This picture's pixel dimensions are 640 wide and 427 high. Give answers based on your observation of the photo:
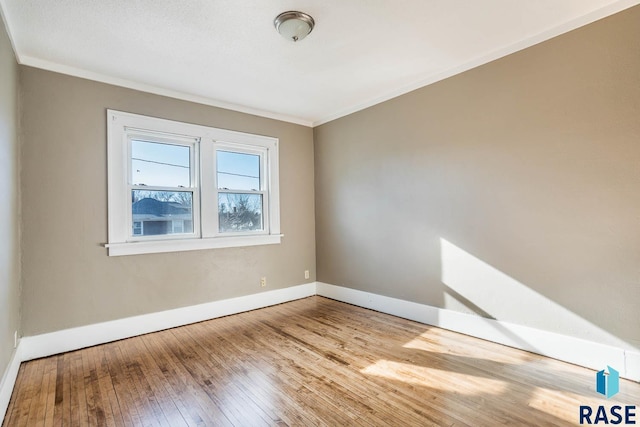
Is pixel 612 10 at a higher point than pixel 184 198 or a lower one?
higher

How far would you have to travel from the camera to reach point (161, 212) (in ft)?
11.5

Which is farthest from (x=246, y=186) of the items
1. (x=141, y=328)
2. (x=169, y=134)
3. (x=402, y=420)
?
(x=402, y=420)

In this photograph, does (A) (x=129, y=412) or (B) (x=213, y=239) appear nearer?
(A) (x=129, y=412)

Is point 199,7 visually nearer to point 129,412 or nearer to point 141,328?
point 129,412

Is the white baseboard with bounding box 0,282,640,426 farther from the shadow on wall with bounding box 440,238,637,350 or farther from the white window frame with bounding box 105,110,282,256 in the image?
the white window frame with bounding box 105,110,282,256

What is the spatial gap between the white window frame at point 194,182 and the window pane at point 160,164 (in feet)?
0.19

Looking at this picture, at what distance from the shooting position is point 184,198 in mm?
3666

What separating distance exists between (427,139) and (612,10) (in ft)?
5.24

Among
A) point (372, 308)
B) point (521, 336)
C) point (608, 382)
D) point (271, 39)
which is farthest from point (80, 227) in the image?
point (608, 382)

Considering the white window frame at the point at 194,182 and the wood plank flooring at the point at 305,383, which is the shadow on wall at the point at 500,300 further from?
the white window frame at the point at 194,182

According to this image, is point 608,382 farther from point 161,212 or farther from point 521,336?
point 161,212


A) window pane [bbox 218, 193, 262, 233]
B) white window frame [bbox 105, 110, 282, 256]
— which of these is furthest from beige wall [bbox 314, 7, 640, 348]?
window pane [bbox 218, 193, 262, 233]

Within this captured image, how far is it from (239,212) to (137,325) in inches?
66.5

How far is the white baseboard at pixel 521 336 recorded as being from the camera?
2209 millimetres
